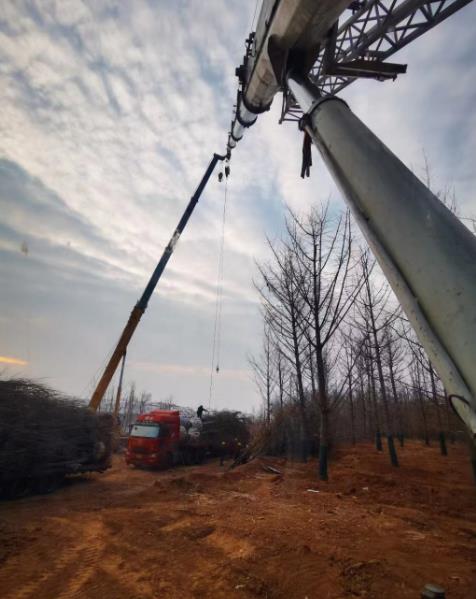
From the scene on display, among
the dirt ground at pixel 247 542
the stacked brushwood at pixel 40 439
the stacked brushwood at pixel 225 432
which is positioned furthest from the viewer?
the stacked brushwood at pixel 225 432

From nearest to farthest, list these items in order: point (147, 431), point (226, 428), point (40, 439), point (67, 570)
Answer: point (67, 570), point (40, 439), point (147, 431), point (226, 428)

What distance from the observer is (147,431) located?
14422mm

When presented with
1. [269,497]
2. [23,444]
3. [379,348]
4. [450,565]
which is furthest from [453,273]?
[379,348]

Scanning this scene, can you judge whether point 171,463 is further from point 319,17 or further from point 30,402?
point 319,17

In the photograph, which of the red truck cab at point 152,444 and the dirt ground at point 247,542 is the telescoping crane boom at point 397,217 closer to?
the dirt ground at point 247,542

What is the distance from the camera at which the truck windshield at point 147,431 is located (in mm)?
14344

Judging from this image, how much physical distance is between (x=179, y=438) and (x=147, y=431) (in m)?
1.97

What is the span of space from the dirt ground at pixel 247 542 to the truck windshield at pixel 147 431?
17.9ft

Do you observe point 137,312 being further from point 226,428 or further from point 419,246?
point 419,246

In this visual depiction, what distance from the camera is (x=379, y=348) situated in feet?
47.5

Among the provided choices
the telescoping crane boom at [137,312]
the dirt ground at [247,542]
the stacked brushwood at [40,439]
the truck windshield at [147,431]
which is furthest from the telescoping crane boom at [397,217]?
the truck windshield at [147,431]

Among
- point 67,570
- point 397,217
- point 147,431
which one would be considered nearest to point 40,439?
point 147,431

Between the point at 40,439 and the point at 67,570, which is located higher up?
the point at 40,439

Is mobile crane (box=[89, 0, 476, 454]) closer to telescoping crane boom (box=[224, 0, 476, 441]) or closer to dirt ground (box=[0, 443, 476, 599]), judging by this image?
telescoping crane boom (box=[224, 0, 476, 441])
